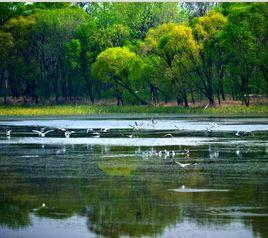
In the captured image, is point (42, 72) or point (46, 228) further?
point (42, 72)

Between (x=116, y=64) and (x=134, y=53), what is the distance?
353 cm

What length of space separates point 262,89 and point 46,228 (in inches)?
2677

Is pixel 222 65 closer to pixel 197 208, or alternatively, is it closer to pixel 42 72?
pixel 42 72

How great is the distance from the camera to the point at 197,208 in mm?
21328

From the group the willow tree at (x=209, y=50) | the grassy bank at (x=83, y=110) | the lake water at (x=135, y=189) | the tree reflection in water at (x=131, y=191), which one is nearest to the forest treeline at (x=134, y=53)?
the willow tree at (x=209, y=50)

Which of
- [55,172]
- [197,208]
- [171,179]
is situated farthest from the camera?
[55,172]

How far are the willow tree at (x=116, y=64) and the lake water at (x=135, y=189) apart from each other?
48571 mm

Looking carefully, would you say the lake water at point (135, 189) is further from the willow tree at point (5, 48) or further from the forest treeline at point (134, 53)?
the willow tree at point (5, 48)

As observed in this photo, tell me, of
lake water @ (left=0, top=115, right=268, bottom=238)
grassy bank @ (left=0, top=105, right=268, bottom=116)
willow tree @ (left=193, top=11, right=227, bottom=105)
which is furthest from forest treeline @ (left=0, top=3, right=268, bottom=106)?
lake water @ (left=0, top=115, right=268, bottom=238)

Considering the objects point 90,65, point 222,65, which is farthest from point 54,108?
point 222,65

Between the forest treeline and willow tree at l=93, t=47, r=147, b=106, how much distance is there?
0.11m

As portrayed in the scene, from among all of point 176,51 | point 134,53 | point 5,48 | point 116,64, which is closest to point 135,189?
point 176,51

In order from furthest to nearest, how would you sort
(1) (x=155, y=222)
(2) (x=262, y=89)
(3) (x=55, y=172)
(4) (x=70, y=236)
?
(2) (x=262, y=89) < (3) (x=55, y=172) < (1) (x=155, y=222) < (4) (x=70, y=236)

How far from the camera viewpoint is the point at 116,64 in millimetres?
93625
